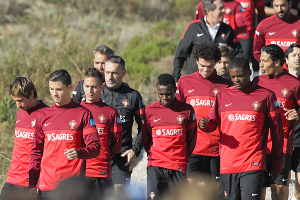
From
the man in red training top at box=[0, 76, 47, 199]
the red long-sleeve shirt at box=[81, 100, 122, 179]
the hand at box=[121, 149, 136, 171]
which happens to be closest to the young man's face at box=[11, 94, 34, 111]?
the man in red training top at box=[0, 76, 47, 199]

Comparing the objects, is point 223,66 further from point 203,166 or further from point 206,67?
point 203,166

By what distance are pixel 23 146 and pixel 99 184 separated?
110 cm

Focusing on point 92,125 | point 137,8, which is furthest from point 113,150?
point 137,8

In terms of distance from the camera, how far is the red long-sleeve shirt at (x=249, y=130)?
5.95 meters

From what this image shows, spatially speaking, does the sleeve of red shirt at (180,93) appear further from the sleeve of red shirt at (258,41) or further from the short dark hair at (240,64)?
the sleeve of red shirt at (258,41)

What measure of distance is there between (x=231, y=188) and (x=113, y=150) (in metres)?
1.61

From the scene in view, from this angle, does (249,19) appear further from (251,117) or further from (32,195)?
(32,195)

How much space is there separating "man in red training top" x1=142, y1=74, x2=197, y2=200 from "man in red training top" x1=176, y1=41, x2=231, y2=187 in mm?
502

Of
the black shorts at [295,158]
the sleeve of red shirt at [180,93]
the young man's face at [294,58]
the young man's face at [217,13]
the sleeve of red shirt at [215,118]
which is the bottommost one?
the black shorts at [295,158]

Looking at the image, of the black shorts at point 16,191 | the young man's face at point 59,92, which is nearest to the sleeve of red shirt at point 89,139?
the young man's face at point 59,92

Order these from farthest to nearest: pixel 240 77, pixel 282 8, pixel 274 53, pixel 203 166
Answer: pixel 282 8 < pixel 203 166 < pixel 274 53 < pixel 240 77

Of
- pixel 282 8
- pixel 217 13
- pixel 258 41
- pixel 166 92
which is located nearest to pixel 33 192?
pixel 166 92

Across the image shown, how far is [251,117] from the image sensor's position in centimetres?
600

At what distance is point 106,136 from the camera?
629cm
